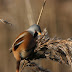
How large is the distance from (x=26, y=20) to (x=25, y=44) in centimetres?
134

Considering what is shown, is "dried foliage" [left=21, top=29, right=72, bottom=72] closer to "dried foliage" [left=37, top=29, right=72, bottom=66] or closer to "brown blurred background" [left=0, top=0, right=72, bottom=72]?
"dried foliage" [left=37, top=29, right=72, bottom=66]

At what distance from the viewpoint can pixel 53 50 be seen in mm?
1848

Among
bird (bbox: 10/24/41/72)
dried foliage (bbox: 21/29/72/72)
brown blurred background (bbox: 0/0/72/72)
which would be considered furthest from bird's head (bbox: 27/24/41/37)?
brown blurred background (bbox: 0/0/72/72)

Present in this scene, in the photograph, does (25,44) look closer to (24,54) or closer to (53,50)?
(24,54)

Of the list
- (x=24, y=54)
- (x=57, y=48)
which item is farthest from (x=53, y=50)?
(x=24, y=54)

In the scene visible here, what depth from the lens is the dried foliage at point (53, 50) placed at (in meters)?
1.76

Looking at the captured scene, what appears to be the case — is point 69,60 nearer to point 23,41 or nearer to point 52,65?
point 23,41

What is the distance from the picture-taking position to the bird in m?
2.08

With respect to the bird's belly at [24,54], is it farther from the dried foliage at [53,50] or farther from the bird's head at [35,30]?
the bird's head at [35,30]

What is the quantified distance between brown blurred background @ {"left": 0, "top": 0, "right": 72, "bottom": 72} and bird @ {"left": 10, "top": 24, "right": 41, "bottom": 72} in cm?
129

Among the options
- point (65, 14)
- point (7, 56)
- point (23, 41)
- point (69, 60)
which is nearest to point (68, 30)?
point (65, 14)

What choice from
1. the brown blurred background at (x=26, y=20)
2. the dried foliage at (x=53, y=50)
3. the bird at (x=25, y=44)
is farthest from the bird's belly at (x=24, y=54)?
the brown blurred background at (x=26, y=20)

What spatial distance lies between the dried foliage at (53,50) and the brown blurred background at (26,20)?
1590mm

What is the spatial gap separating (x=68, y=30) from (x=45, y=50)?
3.36 meters
